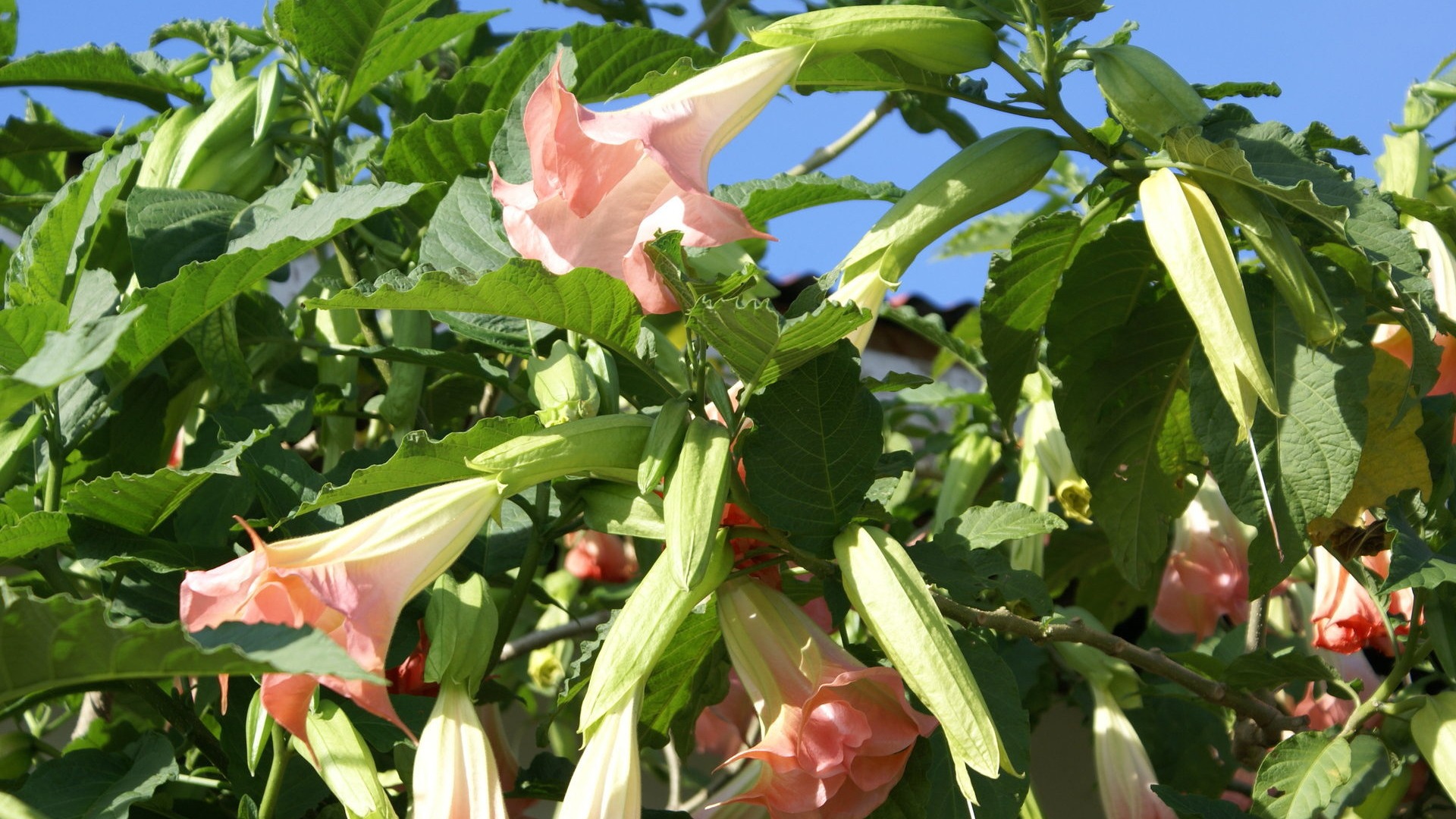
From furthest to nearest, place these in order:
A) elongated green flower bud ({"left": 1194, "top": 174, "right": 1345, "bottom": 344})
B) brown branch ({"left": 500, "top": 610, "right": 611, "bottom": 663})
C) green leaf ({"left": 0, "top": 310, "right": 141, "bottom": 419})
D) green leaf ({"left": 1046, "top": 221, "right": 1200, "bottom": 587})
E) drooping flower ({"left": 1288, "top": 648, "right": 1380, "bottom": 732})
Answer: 1. drooping flower ({"left": 1288, "top": 648, "right": 1380, "bottom": 732})
2. brown branch ({"left": 500, "top": 610, "right": 611, "bottom": 663})
3. green leaf ({"left": 1046, "top": 221, "right": 1200, "bottom": 587})
4. elongated green flower bud ({"left": 1194, "top": 174, "right": 1345, "bottom": 344})
5. green leaf ({"left": 0, "top": 310, "right": 141, "bottom": 419})

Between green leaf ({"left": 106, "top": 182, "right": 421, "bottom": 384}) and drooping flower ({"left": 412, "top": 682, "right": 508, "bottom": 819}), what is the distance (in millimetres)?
326

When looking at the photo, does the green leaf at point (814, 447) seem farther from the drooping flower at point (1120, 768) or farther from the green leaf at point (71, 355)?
the drooping flower at point (1120, 768)

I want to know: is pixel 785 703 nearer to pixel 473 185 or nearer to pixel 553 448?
pixel 553 448

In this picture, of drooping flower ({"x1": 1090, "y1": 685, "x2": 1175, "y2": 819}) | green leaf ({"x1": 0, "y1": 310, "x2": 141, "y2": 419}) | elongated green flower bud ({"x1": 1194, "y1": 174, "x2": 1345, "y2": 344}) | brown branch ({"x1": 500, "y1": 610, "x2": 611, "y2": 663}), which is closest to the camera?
green leaf ({"x1": 0, "y1": 310, "x2": 141, "y2": 419})

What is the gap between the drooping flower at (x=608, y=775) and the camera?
29.3 inches

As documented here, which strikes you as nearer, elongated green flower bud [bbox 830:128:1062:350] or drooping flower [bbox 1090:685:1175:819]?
elongated green flower bud [bbox 830:128:1062:350]

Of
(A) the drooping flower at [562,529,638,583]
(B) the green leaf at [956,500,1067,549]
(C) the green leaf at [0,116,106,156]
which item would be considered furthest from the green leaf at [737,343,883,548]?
(A) the drooping flower at [562,529,638,583]

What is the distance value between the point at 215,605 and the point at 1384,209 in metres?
0.75

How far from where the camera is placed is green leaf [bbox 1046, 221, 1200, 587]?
3.55 feet

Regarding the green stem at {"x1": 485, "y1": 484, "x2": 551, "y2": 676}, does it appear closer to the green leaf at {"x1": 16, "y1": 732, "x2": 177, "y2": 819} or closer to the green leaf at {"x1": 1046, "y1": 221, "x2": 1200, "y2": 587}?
the green leaf at {"x1": 16, "y1": 732, "x2": 177, "y2": 819}

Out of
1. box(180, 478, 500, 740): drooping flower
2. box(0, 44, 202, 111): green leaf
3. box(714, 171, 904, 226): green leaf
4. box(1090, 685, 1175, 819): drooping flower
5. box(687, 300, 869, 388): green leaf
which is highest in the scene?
box(0, 44, 202, 111): green leaf

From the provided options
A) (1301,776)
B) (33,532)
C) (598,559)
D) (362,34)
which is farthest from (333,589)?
(598,559)

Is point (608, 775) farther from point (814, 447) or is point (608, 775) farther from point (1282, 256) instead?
point (1282, 256)

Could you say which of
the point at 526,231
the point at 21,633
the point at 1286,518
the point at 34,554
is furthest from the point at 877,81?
the point at 34,554
